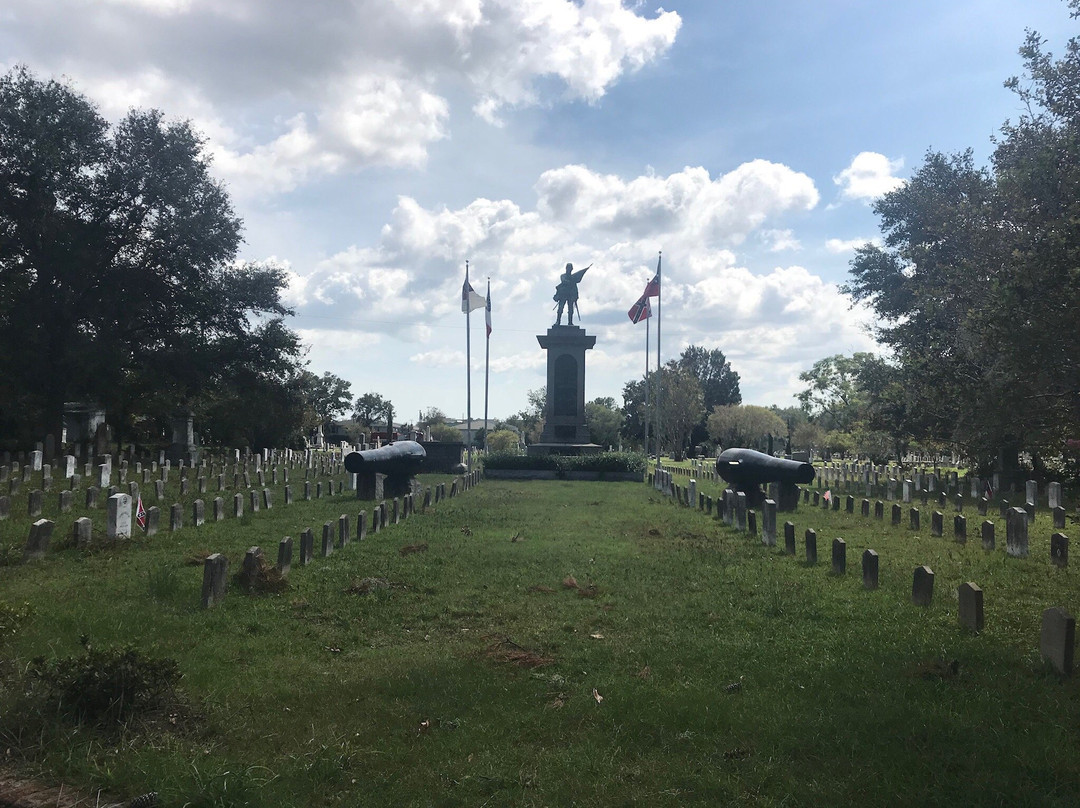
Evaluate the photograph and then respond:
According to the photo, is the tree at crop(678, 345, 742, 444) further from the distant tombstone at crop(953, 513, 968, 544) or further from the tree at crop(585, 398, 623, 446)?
the distant tombstone at crop(953, 513, 968, 544)

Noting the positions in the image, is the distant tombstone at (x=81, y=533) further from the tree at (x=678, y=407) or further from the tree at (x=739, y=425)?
the tree at (x=739, y=425)

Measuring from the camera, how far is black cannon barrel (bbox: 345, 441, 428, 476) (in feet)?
70.4

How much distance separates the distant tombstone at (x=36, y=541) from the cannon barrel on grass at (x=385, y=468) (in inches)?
392

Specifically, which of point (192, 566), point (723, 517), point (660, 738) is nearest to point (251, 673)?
point (660, 738)

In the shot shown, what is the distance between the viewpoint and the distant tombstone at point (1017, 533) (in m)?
12.9

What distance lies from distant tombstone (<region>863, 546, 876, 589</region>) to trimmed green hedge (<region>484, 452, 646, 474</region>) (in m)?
24.6

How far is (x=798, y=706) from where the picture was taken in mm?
5891

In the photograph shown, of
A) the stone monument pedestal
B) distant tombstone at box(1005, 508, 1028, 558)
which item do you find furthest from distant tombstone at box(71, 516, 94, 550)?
the stone monument pedestal

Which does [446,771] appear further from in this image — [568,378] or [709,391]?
[709,391]

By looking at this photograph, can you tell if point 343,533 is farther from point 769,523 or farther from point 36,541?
point 769,523

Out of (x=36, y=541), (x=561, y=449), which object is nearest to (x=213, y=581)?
(x=36, y=541)

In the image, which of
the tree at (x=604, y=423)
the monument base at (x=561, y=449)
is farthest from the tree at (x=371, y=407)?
the monument base at (x=561, y=449)

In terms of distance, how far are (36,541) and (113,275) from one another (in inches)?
1081

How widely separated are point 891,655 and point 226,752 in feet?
17.8
